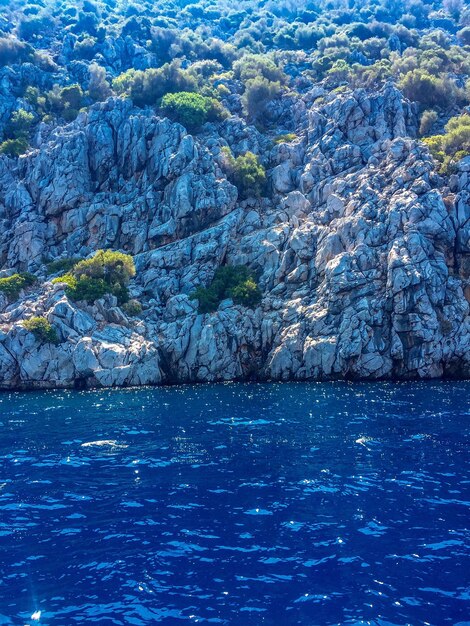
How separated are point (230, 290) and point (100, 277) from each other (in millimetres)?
15486

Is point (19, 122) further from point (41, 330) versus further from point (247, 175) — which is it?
point (41, 330)

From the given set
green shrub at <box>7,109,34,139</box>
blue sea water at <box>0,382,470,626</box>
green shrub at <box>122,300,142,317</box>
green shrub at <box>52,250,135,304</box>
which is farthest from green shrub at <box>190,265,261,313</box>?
green shrub at <box>7,109,34,139</box>

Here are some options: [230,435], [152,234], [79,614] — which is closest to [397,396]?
[230,435]

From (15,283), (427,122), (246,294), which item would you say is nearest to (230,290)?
(246,294)

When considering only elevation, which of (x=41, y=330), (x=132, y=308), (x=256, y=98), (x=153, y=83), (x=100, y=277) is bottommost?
(x=41, y=330)

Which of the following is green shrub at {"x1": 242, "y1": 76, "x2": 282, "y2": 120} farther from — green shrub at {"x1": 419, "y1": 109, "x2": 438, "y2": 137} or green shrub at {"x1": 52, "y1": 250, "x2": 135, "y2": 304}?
green shrub at {"x1": 52, "y1": 250, "x2": 135, "y2": 304}

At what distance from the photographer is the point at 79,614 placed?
14.1 m

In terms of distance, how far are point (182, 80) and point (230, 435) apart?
82.3m

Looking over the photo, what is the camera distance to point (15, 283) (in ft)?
210

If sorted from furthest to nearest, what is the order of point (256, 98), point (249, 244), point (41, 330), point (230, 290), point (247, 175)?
point (256, 98), point (247, 175), point (249, 244), point (230, 290), point (41, 330)

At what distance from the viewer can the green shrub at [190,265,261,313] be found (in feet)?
202

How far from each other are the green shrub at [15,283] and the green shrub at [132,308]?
40.8 ft

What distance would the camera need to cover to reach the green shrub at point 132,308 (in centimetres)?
6228

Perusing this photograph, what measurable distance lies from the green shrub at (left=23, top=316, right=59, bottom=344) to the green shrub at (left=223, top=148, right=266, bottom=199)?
34593mm
